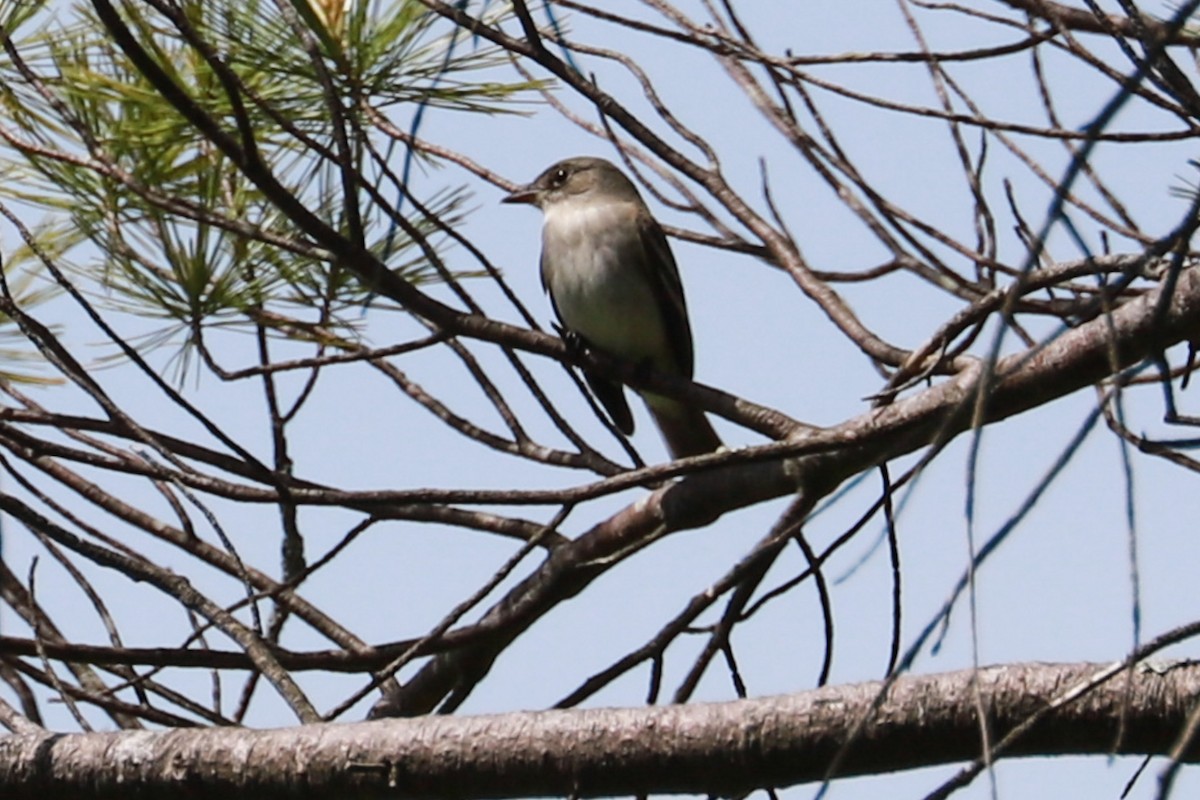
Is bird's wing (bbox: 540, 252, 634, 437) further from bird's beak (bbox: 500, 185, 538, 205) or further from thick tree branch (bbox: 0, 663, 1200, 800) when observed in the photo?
thick tree branch (bbox: 0, 663, 1200, 800)

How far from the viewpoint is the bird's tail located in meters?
5.12

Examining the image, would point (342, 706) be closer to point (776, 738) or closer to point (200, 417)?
point (200, 417)

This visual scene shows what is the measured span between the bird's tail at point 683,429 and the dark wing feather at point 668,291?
260mm

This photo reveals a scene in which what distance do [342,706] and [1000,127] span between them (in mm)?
1257

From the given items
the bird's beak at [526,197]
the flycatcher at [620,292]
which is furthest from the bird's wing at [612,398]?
the bird's beak at [526,197]

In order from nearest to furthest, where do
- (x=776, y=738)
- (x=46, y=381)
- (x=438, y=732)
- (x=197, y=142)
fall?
(x=776, y=738)
(x=438, y=732)
(x=197, y=142)
(x=46, y=381)

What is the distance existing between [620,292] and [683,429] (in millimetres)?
440

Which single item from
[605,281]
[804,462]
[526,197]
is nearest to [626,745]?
[804,462]

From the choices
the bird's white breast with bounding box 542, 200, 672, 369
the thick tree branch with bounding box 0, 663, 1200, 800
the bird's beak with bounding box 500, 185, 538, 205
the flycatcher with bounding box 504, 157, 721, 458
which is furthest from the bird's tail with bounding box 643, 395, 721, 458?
the thick tree branch with bounding box 0, 663, 1200, 800

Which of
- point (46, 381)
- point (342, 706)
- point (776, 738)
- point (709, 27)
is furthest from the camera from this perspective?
point (46, 381)

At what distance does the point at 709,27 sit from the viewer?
2.84m

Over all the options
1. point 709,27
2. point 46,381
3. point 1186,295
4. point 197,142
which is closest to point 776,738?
point 1186,295

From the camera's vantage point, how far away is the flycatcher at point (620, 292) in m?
5.18

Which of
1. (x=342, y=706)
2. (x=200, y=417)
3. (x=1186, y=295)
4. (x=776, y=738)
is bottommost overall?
(x=776, y=738)
